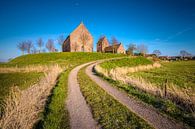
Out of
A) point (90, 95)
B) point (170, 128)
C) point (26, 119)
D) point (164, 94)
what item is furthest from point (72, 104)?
point (164, 94)

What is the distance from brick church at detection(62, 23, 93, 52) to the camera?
6010 cm

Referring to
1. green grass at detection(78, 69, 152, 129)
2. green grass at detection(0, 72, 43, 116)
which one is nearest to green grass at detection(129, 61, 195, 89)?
green grass at detection(78, 69, 152, 129)

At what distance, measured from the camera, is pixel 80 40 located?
6125cm

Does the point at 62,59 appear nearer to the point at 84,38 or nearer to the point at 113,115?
the point at 84,38

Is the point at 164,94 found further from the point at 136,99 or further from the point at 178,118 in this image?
the point at 178,118

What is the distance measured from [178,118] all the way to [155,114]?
2.93 feet

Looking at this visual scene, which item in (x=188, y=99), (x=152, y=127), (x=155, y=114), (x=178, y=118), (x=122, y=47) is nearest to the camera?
(x=152, y=127)

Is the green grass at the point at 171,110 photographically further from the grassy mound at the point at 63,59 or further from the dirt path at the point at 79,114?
the grassy mound at the point at 63,59

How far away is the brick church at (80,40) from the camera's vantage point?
60.1 metres

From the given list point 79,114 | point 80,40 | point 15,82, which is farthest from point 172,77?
point 80,40

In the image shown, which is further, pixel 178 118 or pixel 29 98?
pixel 29 98

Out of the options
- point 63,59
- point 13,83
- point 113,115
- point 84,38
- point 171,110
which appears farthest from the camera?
point 84,38

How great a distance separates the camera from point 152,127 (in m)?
4.78

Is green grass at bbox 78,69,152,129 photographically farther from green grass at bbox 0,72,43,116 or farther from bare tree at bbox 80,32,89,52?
bare tree at bbox 80,32,89,52
